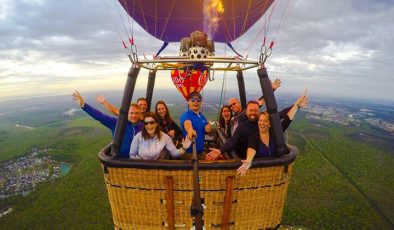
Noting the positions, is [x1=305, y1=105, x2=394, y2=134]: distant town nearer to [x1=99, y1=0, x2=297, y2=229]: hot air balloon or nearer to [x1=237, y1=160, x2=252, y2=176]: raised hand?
[x1=99, y1=0, x2=297, y2=229]: hot air balloon

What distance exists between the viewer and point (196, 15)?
6.29m

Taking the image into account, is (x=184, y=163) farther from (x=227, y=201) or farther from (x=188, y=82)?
(x=188, y=82)

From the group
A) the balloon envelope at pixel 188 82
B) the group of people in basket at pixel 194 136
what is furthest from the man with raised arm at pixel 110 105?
the balloon envelope at pixel 188 82

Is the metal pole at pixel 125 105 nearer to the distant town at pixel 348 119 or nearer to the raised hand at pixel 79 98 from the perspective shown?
the raised hand at pixel 79 98

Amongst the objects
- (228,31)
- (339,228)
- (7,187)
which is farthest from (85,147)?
(228,31)

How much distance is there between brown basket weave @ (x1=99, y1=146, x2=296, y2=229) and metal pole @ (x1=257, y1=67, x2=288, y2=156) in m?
0.09

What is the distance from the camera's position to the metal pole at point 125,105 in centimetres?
206

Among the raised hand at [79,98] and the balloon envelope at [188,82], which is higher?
the raised hand at [79,98]

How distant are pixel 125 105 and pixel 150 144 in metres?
0.48

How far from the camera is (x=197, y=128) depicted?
2920 mm

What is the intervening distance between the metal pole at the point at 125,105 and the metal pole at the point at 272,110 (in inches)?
33.1

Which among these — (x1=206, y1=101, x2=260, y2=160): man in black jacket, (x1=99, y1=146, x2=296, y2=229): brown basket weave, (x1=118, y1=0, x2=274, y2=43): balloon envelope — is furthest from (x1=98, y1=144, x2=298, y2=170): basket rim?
(x1=118, y1=0, x2=274, y2=43): balloon envelope

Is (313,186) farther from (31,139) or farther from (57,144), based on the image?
(31,139)

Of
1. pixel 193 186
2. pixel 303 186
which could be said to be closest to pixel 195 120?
pixel 193 186
